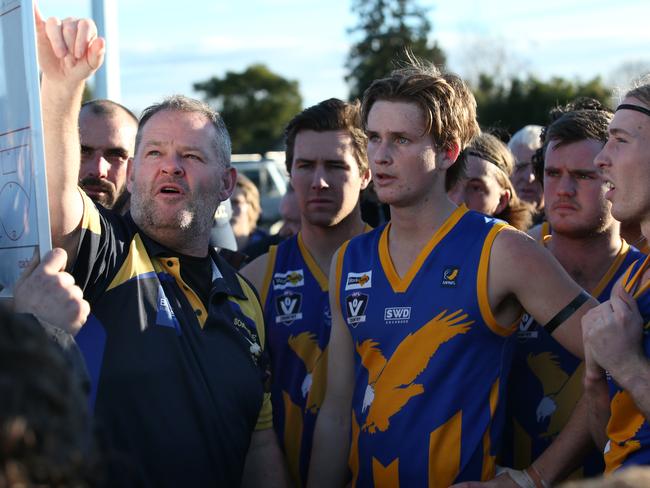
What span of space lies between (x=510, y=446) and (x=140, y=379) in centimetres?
167

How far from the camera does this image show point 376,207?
6.55 meters

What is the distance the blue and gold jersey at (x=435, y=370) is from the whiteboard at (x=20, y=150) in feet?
4.55

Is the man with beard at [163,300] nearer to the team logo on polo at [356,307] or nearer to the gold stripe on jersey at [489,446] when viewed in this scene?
the team logo on polo at [356,307]

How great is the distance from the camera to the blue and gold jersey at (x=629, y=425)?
2596 mm

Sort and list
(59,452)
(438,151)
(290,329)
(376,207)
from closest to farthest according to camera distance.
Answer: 1. (59,452)
2. (438,151)
3. (290,329)
4. (376,207)

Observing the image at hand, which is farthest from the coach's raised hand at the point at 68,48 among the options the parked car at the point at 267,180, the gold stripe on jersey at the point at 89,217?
the parked car at the point at 267,180

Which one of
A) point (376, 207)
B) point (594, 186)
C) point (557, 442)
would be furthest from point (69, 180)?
point (376, 207)

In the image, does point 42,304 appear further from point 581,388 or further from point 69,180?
point 581,388

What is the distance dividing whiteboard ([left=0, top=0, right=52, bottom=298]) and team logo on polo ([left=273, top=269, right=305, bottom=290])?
1760mm

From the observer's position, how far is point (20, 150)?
7.68 feet

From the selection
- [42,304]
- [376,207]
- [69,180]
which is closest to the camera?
[42,304]

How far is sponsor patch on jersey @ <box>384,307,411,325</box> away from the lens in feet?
10.5

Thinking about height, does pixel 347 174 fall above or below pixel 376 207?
above

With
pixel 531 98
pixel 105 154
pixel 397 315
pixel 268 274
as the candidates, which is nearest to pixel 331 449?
pixel 397 315
